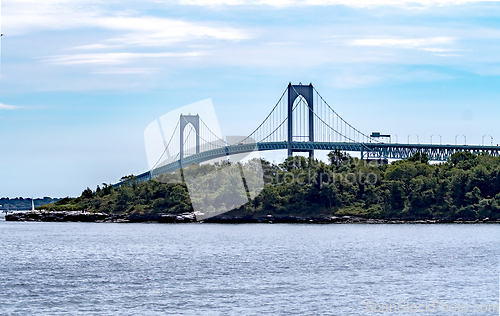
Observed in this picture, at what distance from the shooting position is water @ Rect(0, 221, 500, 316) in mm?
19562

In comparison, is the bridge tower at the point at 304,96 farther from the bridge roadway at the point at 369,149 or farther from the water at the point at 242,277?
the water at the point at 242,277

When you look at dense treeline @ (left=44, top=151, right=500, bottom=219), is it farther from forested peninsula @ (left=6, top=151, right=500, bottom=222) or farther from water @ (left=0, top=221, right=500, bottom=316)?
water @ (left=0, top=221, right=500, bottom=316)

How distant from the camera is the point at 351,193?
72.6m

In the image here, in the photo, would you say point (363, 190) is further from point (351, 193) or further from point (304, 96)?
point (304, 96)

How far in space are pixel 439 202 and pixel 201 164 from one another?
29.3 metres

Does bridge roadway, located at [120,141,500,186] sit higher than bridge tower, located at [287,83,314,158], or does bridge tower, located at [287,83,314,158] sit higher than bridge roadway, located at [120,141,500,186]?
bridge tower, located at [287,83,314,158]

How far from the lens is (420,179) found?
69.5m

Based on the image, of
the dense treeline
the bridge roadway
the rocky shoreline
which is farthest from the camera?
the bridge roadway

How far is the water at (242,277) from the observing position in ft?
64.2

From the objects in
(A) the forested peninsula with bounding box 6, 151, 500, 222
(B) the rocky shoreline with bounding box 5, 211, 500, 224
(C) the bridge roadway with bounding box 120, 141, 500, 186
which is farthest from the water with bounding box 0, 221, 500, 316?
(C) the bridge roadway with bounding box 120, 141, 500, 186

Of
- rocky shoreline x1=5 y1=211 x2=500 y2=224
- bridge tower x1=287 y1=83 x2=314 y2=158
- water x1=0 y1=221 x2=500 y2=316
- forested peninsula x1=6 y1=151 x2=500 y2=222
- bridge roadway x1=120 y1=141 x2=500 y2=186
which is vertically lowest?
water x1=0 y1=221 x2=500 y2=316

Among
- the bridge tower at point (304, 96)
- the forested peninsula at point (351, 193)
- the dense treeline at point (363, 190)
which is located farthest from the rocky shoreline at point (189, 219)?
the bridge tower at point (304, 96)

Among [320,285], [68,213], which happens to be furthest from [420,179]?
[320,285]

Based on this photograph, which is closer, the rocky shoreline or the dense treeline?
the rocky shoreline
